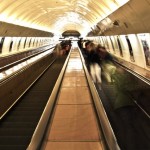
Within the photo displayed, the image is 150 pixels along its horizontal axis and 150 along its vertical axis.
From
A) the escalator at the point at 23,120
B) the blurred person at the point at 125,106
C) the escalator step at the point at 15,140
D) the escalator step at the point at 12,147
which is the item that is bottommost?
the blurred person at the point at 125,106

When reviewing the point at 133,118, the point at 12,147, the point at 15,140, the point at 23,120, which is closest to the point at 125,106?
the point at 133,118

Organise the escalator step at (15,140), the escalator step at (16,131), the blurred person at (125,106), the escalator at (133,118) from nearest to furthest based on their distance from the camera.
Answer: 1. the escalator step at (15,140)
2. the escalator step at (16,131)
3. the escalator at (133,118)
4. the blurred person at (125,106)

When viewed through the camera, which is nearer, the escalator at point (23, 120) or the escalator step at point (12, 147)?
the escalator step at point (12, 147)

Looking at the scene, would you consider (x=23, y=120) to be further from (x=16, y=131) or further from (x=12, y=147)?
(x=12, y=147)

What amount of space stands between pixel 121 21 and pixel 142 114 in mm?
4803

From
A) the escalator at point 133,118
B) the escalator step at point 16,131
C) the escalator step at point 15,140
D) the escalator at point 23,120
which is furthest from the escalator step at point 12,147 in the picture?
the escalator at point 133,118

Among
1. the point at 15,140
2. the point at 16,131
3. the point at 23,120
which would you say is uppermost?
the point at 15,140

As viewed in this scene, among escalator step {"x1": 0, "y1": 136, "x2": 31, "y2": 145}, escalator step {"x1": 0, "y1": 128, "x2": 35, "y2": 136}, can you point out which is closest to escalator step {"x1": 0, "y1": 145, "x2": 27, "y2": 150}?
escalator step {"x1": 0, "y1": 136, "x2": 31, "y2": 145}

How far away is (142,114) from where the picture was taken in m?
9.63

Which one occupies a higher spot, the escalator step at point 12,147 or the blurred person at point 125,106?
the escalator step at point 12,147

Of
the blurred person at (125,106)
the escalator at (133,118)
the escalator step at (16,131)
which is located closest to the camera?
the escalator step at (16,131)

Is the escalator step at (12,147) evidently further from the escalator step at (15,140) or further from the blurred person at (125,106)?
the blurred person at (125,106)

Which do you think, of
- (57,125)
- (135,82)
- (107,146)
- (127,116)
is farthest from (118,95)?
(107,146)

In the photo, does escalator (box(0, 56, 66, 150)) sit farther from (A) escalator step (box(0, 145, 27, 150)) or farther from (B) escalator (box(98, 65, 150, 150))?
(B) escalator (box(98, 65, 150, 150))
